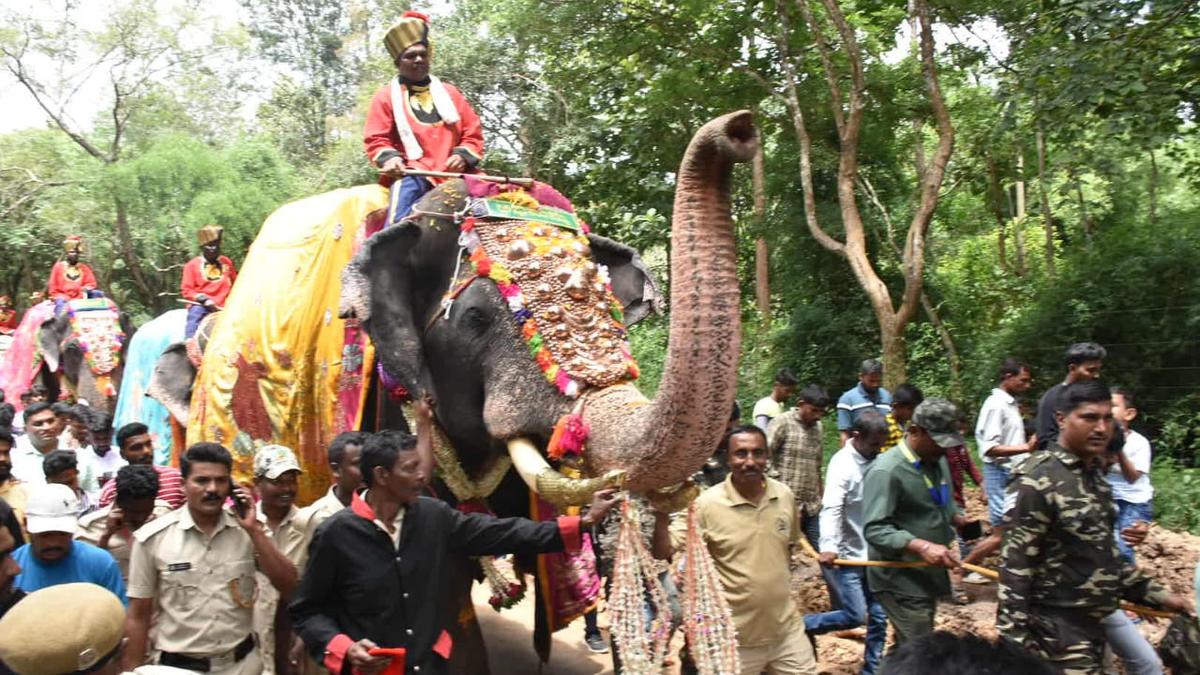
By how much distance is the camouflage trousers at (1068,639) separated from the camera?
12.8 ft

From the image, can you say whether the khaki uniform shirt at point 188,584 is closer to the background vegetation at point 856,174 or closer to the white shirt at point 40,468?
the white shirt at point 40,468

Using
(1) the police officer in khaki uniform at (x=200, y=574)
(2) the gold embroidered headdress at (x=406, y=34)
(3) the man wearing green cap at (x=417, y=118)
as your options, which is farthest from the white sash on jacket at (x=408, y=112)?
(1) the police officer in khaki uniform at (x=200, y=574)

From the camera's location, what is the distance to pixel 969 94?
1445 cm

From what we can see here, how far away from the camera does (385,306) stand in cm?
479

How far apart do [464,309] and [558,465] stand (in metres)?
0.94

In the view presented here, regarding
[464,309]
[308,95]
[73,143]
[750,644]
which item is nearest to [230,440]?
[464,309]

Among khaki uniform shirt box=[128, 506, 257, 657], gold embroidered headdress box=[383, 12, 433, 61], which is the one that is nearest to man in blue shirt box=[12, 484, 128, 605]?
khaki uniform shirt box=[128, 506, 257, 657]

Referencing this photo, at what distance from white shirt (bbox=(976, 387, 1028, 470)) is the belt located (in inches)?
226

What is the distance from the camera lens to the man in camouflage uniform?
12.8ft

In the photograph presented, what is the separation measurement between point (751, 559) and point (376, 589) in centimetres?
193

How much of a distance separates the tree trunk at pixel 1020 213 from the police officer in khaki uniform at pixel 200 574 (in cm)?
1319

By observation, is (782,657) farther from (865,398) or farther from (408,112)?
(865,398)

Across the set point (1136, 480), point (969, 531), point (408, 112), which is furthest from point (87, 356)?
point (1136, 480)

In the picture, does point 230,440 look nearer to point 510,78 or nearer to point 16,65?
point 510,78
